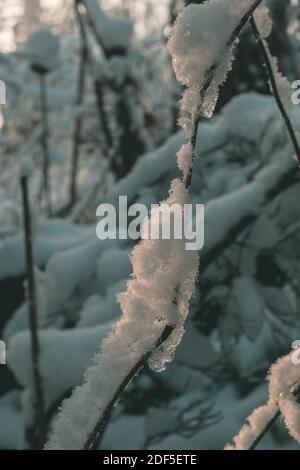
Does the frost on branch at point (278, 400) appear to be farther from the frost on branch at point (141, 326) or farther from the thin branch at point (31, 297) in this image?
the thin branch at point (31, 297)

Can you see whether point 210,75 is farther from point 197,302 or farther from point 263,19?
point 197,302

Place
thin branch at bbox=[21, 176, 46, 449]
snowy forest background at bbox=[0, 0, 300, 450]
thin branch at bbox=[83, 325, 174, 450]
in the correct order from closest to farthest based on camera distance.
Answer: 1. thin branch at bbox=[83, 325, 174, 450]
2. thin branch at bbox=[21, 176, 46, 449]
3. snowy forest background at bbox=[0, 0, 300, 450]

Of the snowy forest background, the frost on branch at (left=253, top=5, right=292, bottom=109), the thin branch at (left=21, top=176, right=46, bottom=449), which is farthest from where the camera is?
the snowy forest background

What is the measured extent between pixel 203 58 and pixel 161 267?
0.50 ft

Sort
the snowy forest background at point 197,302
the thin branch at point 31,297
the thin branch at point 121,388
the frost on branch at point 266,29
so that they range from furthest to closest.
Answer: the snowy forest background at point 197,302
the thin branch at point 31,297
the frost on branch at point 266,29
the thin branch at point 121,388

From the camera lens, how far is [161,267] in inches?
18.5

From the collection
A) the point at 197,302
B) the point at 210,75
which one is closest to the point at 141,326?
the point at 210,75

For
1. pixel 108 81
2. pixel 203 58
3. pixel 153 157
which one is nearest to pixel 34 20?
pixel 108 81

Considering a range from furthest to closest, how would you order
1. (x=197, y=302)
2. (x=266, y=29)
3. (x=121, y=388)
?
(x=197, y=302) → (x=266, y=29) → (x=121, y=388)

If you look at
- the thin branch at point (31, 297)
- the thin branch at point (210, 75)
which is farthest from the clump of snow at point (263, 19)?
the thin branch at point (31, 297)

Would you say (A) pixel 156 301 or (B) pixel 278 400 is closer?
(A) pixel 156 301

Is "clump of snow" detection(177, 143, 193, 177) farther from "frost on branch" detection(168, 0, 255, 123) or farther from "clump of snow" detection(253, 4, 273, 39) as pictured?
"clump of snow" detection(253, 4, 273, 39)

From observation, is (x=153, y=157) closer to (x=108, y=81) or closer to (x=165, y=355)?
(x=108, y=81)

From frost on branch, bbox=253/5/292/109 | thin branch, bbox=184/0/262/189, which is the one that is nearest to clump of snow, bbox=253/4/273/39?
frost on branch, bbox=253/5/292/109
